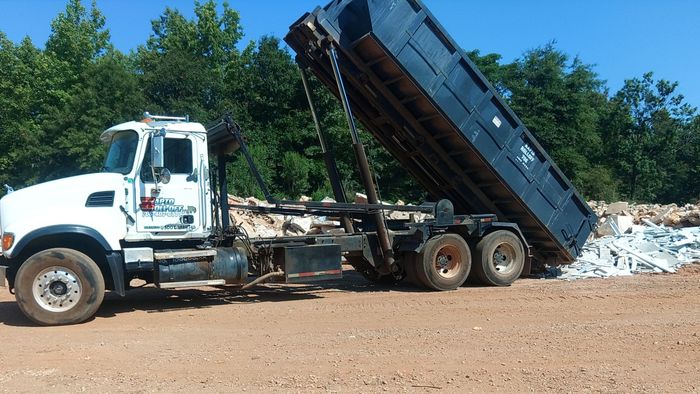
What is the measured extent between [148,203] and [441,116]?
4856 mm

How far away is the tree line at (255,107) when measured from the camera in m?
28.1

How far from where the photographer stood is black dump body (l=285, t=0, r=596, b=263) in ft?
27.5

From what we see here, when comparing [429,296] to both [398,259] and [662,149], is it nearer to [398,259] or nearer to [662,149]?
[398,259]

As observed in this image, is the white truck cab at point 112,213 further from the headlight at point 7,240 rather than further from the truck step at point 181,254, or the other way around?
the truck step at point 181,254

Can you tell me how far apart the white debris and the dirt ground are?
2.16 metres

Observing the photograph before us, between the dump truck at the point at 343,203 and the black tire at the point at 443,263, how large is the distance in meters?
0.03

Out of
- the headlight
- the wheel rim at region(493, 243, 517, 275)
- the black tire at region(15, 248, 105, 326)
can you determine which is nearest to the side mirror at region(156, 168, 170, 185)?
the black tire at region(15, 248, 105, 326)

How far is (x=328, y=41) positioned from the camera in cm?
823

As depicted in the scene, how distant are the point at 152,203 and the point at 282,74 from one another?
26.5 metres

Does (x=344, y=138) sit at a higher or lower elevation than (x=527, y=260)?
higher

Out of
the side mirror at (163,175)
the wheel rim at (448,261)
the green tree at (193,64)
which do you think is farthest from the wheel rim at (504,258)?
the green tree at (193,64)

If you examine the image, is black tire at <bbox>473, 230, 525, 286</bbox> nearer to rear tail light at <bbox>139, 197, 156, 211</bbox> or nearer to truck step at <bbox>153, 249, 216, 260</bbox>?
truck step at <bbox>153, 249, 216, 260</bbox>

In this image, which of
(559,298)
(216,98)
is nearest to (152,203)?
(559,298)

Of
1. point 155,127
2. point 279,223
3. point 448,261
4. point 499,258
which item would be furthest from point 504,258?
point 279,223
